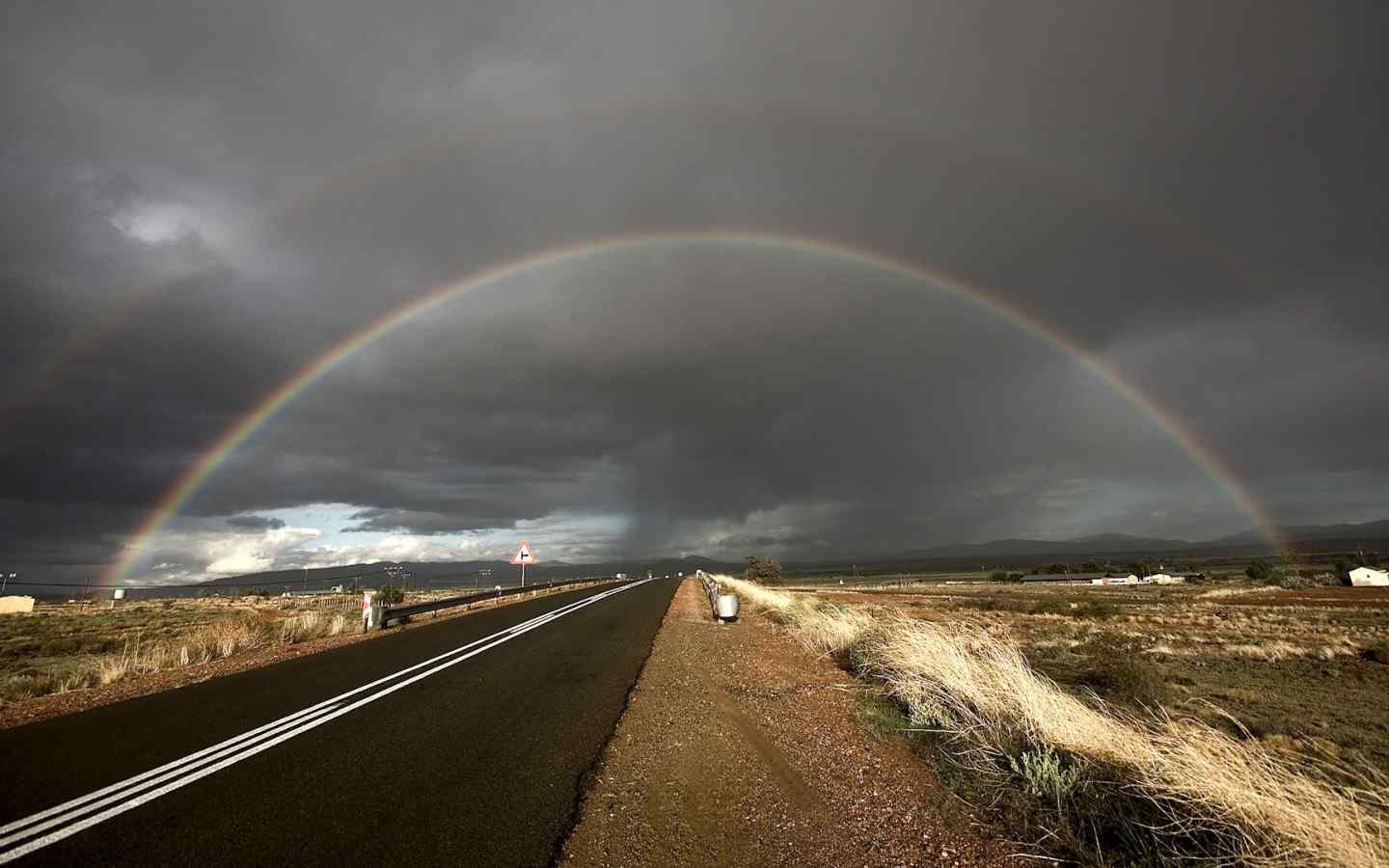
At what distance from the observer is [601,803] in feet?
17.4

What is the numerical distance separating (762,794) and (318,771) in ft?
14.2

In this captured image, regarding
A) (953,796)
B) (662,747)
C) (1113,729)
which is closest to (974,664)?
(1113,729)

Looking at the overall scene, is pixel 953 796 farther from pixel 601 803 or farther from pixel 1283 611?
pixel 1283 611

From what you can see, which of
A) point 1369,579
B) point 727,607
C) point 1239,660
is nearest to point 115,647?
point 727,607

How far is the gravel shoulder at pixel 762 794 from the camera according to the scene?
4.50m

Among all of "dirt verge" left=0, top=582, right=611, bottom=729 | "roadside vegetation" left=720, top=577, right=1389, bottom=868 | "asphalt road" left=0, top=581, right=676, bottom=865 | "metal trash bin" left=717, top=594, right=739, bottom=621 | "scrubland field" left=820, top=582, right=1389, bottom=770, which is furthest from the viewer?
"metal trash bin" left=717, top=594, right=739, bottom=621

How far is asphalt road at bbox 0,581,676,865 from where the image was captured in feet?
14.4

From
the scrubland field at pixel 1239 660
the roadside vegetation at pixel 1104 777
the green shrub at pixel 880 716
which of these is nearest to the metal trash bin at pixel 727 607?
the scrubland field at pixel 1239 660

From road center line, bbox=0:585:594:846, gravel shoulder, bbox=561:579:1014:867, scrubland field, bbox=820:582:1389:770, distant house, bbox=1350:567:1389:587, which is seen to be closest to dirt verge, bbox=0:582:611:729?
road center line, bbox=0:585:594:846

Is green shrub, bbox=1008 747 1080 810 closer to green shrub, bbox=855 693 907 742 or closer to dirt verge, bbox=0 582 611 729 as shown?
green shrub, bbox=855 693 907 742

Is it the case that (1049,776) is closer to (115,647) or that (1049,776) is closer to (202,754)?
(202,754)

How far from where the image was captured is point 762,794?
18.6ft

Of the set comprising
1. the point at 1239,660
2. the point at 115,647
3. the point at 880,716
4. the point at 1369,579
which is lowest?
the point at 1369,579

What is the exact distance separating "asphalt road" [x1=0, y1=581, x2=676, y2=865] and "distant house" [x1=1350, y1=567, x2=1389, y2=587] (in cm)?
10446
